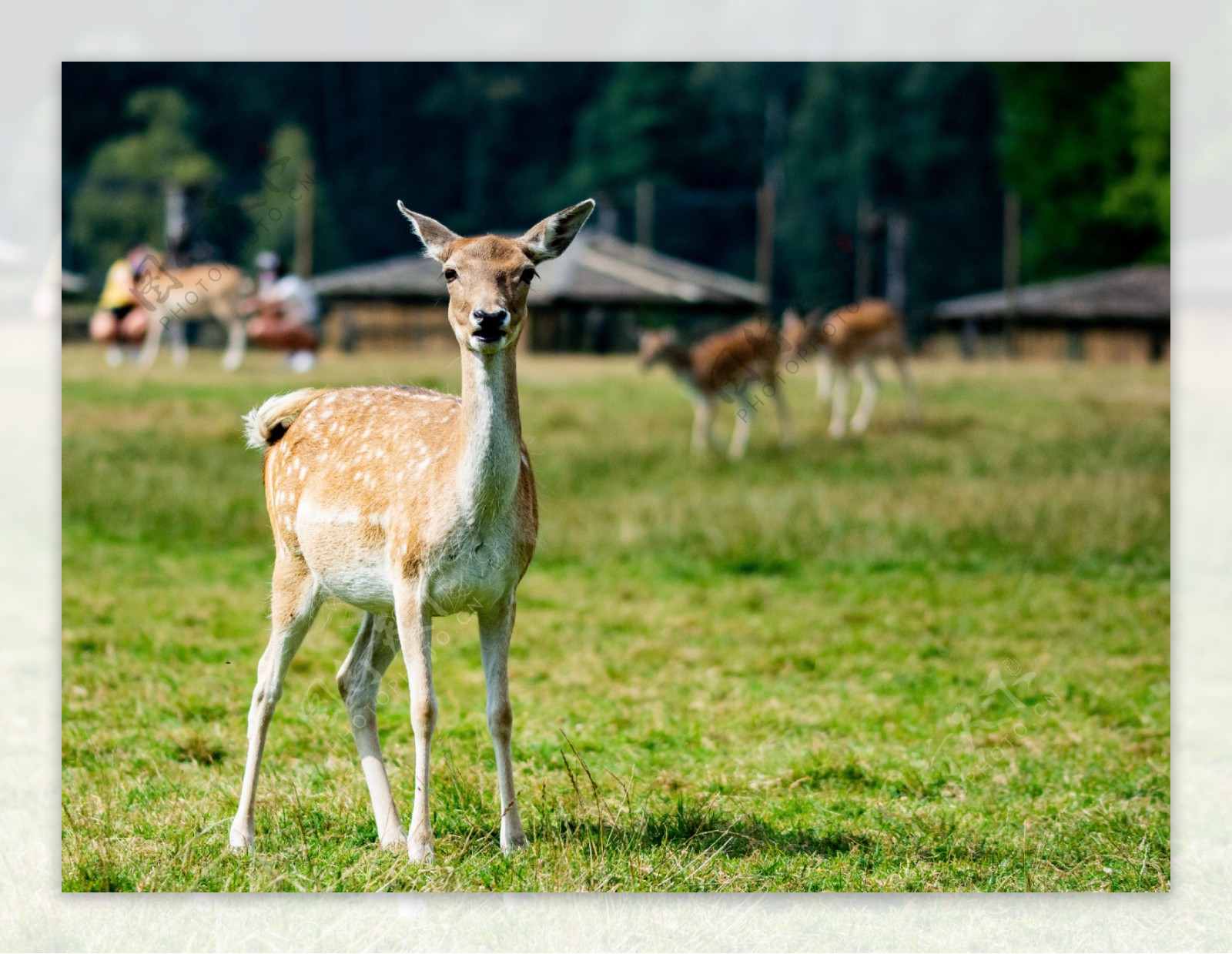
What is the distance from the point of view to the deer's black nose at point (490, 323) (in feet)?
12.7

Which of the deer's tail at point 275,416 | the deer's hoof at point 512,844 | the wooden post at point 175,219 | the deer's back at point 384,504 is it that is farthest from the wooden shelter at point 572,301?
the deer's hoof at point 512,844

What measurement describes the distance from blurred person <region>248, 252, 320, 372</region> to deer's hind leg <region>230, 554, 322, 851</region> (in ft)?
37.2

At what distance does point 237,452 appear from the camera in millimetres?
12312

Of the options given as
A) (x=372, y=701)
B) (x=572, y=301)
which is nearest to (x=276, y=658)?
(x=372, y=701)

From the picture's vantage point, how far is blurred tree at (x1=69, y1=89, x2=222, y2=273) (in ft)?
66.1

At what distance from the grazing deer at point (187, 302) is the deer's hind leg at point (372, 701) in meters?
Answer: 9.77

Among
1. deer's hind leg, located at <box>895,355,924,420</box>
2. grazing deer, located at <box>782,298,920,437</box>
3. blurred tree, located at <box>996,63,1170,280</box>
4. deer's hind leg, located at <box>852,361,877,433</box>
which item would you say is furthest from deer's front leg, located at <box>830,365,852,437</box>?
blurred tree, located at <box>996,63,1170,280</box>

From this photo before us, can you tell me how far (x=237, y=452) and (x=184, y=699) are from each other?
594 cm

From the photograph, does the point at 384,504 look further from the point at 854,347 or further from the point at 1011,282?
the point at 1011,282

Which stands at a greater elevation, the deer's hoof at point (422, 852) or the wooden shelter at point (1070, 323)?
the wooden shelter at point (1070, 323)

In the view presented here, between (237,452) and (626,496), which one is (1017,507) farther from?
(237,452)

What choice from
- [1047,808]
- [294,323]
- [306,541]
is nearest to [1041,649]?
[1047,808]

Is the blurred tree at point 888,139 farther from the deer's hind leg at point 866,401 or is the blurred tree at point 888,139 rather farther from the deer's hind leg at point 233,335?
the deer's hind leg at point 233,335

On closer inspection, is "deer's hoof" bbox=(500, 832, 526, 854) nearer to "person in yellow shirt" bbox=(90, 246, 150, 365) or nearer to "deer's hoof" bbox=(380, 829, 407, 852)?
"deer's hoof" bbox=(380, 829, 407, 852)
